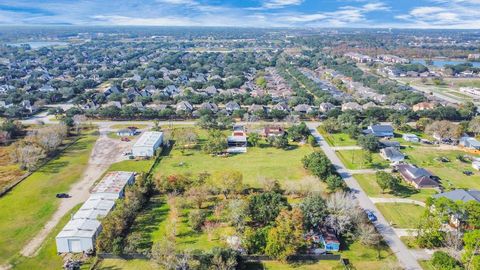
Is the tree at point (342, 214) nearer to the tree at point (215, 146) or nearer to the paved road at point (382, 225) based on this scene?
the paved road at point (382, 225)

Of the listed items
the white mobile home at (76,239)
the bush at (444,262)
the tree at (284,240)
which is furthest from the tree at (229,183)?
the bush at (444,262)

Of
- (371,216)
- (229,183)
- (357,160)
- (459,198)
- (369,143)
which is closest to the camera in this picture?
(371,216)

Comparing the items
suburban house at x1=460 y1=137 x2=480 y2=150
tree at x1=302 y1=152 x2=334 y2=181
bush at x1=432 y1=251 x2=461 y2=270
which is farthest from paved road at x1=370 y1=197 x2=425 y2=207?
suburban house at x1=460 y1=137 x2=480 y2=150

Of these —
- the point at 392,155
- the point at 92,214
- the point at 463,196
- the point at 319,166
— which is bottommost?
the point at 92,214

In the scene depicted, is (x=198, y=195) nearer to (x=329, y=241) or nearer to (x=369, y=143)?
(x=329, y=241)

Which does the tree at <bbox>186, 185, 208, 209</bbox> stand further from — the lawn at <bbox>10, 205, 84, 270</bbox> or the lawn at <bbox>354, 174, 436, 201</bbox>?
the lawn at <bbox>354, 174, 436, 201</bbox>

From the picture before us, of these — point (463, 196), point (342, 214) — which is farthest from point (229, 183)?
point (463, 196)
